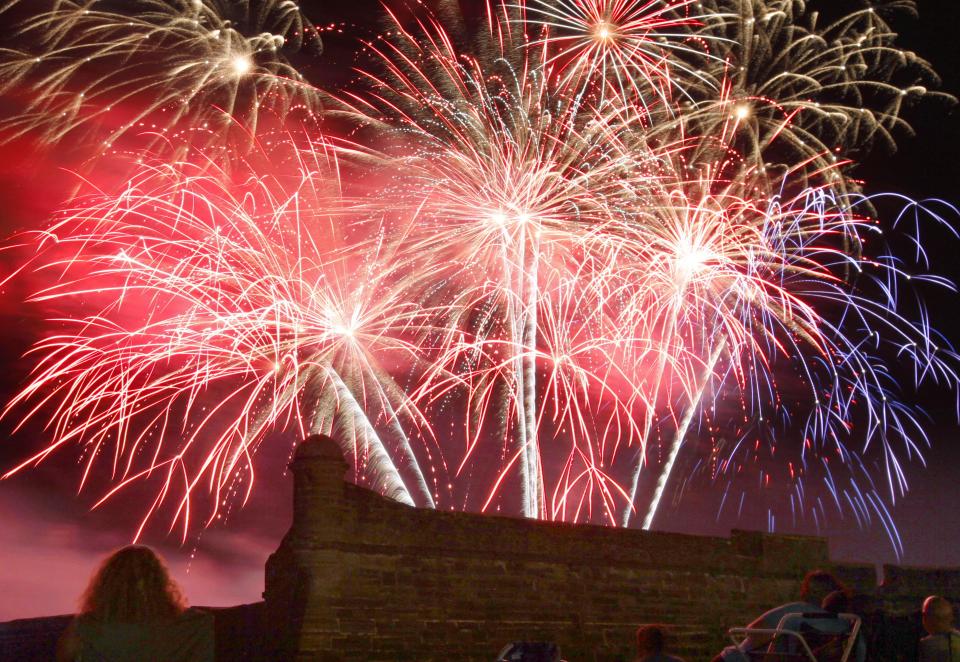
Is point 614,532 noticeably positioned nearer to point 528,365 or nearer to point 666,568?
point 666,568

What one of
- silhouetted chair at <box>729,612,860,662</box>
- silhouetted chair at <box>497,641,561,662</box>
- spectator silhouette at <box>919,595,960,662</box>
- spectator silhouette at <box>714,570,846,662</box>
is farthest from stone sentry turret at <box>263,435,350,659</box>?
spectator silhouette at <box>919,595,960,662</box>

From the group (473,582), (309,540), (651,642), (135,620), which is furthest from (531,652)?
(135,620)

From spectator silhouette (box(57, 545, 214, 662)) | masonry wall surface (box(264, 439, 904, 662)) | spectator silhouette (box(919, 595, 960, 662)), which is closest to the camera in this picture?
spectator silhouette (box(57, 545, 214, 662))

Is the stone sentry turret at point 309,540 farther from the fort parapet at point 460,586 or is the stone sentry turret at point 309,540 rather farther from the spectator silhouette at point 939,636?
the spectator silhouette at point 939,636

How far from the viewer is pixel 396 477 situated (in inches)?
654

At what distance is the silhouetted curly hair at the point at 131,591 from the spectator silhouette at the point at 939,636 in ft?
17.6

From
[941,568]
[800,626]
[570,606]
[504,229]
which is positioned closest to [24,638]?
[570,606]

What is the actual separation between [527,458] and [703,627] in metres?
3.65

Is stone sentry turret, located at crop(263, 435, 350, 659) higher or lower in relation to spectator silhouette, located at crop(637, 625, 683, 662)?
higher

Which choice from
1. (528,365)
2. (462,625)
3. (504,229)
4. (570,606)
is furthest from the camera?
(528,365)

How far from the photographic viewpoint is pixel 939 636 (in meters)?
7.08

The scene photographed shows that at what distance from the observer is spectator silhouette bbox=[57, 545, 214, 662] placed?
386 centimetres

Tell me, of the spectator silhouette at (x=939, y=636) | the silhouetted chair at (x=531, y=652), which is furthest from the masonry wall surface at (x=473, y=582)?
the spectator silhouette at (x=939, y=636)

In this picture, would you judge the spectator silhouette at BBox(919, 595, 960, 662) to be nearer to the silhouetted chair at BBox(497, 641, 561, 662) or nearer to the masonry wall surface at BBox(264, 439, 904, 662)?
the silhouetted chair at BBox(497, 641, 561, 662)
